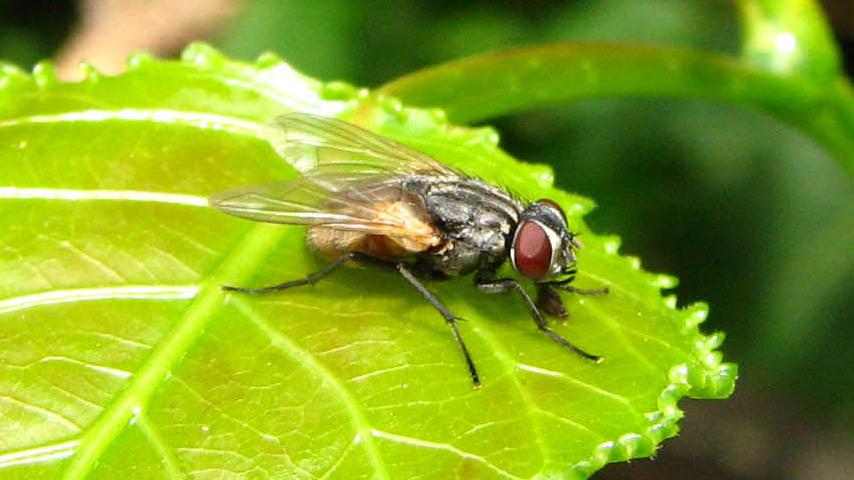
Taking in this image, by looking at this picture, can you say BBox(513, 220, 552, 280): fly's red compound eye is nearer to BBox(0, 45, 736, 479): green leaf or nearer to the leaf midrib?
BBox(0, 45, 736, 479): green leaf

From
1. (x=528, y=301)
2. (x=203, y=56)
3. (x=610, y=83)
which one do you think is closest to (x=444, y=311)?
(x=528, y=301)

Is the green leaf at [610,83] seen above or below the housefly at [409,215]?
above

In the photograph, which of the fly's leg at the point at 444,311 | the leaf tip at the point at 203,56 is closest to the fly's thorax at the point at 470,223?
the fly's leg at the point at 444,311

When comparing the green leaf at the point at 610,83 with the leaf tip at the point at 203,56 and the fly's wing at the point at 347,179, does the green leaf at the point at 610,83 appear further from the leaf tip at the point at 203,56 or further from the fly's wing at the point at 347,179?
the leaf tip at the point at 203,56

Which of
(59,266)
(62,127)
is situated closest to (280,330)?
(59,266)

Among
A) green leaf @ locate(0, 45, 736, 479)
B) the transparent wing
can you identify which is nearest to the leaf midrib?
green leaf @ locate(0, 45, 736, 479)

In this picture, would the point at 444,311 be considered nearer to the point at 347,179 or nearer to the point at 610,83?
the point at 347,179
